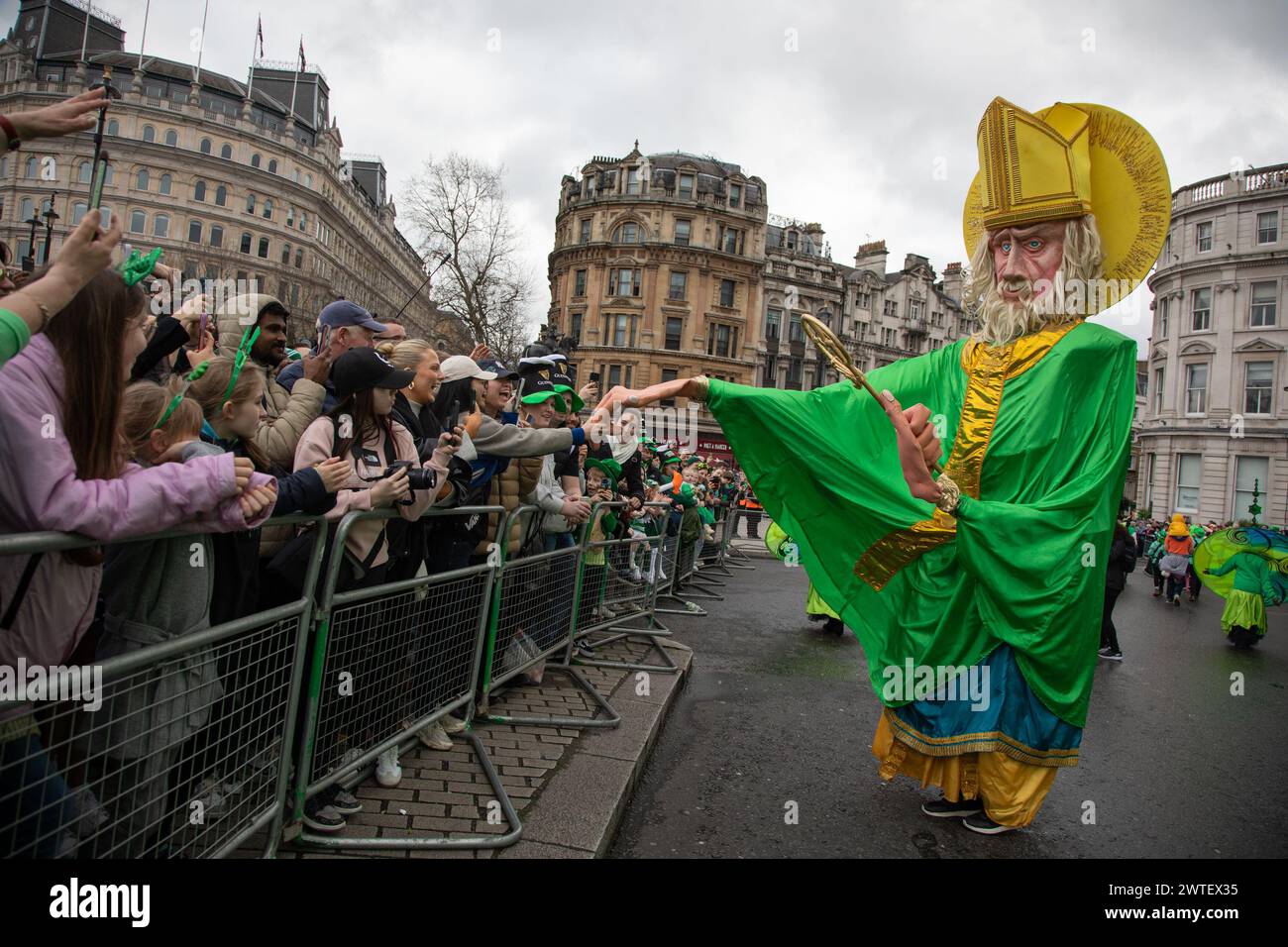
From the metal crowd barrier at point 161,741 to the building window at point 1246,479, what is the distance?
45.3 m

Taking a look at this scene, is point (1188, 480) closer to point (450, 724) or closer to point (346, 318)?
point (450, 724)

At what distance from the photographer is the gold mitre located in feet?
12.9

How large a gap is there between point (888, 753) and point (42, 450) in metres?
3.75

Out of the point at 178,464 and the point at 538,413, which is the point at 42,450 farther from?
the point at 538,413

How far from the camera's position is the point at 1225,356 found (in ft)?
125

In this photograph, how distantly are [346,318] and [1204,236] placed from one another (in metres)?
47.9

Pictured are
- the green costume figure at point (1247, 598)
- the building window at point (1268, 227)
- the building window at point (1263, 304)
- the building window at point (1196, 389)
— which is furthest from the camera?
the building window at point (1196, 389)

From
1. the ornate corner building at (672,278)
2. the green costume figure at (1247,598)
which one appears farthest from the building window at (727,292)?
the green costume figure at (1247,598)

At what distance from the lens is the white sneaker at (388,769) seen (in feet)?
11.5

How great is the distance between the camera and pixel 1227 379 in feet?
125

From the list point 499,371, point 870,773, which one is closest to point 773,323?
point 499,371

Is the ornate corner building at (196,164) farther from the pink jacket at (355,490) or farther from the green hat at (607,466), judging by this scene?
the pink jacket at (355,490)
